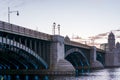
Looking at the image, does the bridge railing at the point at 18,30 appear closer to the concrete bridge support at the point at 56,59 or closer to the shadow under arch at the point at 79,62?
the concrete bridge support at the point at 56,59

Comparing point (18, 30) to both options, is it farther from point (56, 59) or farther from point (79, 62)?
point (79, 62)

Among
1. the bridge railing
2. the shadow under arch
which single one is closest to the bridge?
the bridge railing

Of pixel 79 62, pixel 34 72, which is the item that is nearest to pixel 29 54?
pixel 34 72

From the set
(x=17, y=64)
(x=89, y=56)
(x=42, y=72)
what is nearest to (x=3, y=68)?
(x=17, y=64)

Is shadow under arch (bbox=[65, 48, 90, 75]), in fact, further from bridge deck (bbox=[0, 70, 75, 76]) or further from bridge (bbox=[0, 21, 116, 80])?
bridge deck (bbox=[0, 70, 75, 76])

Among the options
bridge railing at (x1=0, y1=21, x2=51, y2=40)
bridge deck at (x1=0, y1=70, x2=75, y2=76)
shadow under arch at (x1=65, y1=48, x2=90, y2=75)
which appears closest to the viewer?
bridge railing at (x1=0, y1=21, x2=51, y2=40)

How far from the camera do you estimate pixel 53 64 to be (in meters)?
93.7

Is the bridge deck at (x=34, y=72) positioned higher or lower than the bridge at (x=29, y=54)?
lower

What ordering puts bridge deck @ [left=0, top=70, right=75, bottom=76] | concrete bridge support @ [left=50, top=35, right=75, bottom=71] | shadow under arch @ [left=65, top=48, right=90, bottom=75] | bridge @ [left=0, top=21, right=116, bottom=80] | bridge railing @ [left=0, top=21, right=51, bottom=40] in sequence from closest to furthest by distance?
1. bridge railing @ [left=0, top=21, right=51, bottom=40]
2. bridge @ [left=0, top=21, right=116, bottom=80]
3. bridge deck @ [left=0, top=70, right=75, bottom=76]
4. concrete bridge support @ [left=50, top=35, right=75, bottom=71]
5. shadow under arch @ [left=65, top=48, right=90, bottom=75]

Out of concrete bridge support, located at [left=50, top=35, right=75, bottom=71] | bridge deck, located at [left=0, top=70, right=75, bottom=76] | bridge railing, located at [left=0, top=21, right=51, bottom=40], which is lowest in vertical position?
bridge deck, located at [left=0, top=70, right=75, bottom=76]

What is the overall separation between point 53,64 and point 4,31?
33.2m

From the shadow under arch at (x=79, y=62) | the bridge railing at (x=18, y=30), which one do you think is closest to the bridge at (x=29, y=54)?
the bridge railing at (x=18, y=30)

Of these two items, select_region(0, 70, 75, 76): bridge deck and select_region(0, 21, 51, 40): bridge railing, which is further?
select_region(0, 70, 75, 76): bridge deck

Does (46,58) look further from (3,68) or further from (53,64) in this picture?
(3,68)
